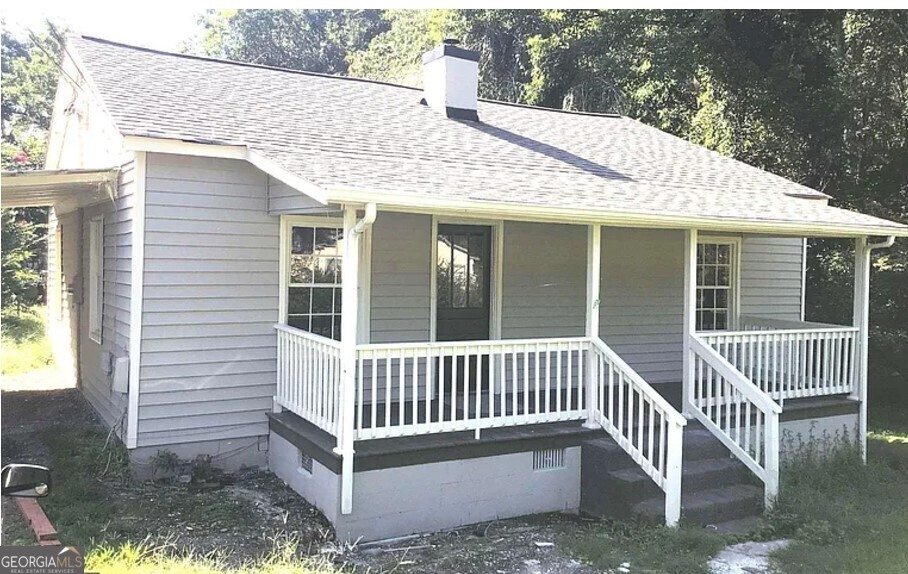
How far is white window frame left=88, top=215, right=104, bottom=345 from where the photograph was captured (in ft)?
26.5

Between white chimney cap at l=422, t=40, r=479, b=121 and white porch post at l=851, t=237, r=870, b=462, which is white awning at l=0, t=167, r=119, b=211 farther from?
white porch post at l=851, t=237, r=870, b=462

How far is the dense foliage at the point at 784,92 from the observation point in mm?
13273

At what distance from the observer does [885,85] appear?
518 inches

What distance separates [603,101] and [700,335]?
1212cm

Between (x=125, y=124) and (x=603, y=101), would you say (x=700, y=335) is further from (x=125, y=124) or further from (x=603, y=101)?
(x=603, y=101)

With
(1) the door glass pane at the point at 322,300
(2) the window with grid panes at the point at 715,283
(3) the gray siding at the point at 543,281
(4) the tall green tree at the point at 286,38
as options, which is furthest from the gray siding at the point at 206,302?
(4) the tall green tree at the point at 286,38

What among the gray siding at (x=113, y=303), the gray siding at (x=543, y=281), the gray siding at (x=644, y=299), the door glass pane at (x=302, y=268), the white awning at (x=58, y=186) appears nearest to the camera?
the white awning at (x=58, y=186)

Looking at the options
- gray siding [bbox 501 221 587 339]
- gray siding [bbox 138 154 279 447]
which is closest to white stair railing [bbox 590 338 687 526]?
gray siding [bbox 501 221 587 339]

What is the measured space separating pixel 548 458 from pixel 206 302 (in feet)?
10.9

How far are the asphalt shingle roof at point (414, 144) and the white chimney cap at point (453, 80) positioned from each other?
255 millimetres

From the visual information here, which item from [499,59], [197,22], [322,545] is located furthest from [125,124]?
[197,22]

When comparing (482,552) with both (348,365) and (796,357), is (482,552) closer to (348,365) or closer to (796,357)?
(348,365)

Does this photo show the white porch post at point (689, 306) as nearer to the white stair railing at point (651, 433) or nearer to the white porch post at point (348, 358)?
the white stair railing at point (651, 433)

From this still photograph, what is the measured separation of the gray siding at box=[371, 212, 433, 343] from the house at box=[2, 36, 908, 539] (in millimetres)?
23
